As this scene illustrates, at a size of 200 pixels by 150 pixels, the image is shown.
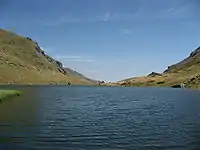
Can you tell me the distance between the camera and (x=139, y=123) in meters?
55.5

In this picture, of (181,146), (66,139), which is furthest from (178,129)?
(66,139)

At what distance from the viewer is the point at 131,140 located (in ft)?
133

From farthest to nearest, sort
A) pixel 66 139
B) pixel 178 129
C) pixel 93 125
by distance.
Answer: pixel 93 125 → pixel 178 129 → pixel 66 139

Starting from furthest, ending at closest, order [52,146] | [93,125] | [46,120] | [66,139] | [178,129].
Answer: [46,120], [93,125], [178,129], [66,139], [52,146]

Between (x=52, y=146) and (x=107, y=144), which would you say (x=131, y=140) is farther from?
(x=52, y=146)

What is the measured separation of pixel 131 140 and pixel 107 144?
3791 millimetres

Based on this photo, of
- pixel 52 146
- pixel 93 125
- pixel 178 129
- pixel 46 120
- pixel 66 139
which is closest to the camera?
pixel 52 146

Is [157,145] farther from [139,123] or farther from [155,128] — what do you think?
[139,123]

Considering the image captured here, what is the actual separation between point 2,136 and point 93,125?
15185mm

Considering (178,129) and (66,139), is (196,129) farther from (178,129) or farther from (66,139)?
(66,139)

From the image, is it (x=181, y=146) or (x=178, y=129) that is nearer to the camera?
(x=181, y=146)

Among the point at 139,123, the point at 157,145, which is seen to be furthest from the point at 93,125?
the point at 157,145

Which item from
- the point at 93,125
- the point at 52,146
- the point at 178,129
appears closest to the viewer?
the point at 52,146

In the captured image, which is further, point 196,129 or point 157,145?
point 196,129
